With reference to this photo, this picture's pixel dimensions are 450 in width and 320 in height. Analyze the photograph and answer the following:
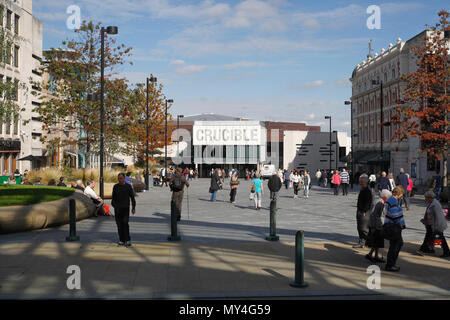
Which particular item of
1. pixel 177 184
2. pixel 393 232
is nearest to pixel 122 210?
pixel 177 184

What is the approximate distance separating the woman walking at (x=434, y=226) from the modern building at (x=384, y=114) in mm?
34194

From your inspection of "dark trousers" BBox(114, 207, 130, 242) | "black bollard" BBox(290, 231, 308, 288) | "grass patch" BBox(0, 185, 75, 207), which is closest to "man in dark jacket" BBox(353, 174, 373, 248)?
"black bollard" BBox(290, 231, 308, 288)

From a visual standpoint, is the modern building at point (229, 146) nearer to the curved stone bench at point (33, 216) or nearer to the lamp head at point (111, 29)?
the lamp head at point (111, 29)

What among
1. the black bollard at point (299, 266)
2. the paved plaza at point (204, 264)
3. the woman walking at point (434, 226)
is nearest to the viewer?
the paved plaza at point (204, 264)

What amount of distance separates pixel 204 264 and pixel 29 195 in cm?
944

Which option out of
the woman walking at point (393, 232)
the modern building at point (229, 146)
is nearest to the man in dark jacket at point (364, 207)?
the woman walking at point (393, 232)

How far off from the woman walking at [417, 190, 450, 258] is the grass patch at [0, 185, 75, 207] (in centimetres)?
1131

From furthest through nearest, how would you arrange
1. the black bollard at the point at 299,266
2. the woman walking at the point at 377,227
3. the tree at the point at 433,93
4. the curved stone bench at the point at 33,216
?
the tree at the point at 433,93 < the curved stone bench at the point at 33,216 < the woman walking at the point at 377,227 < the black bollard at the point at 299,266

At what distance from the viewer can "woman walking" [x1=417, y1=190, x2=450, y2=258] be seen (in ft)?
33.7

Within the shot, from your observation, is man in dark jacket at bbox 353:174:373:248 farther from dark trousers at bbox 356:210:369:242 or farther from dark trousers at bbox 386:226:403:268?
dark trousers at bbox 386:226:403:268

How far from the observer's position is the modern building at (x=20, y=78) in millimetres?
37781

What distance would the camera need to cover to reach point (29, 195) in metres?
16.4

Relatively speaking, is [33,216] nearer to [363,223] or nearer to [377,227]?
[363,223]
